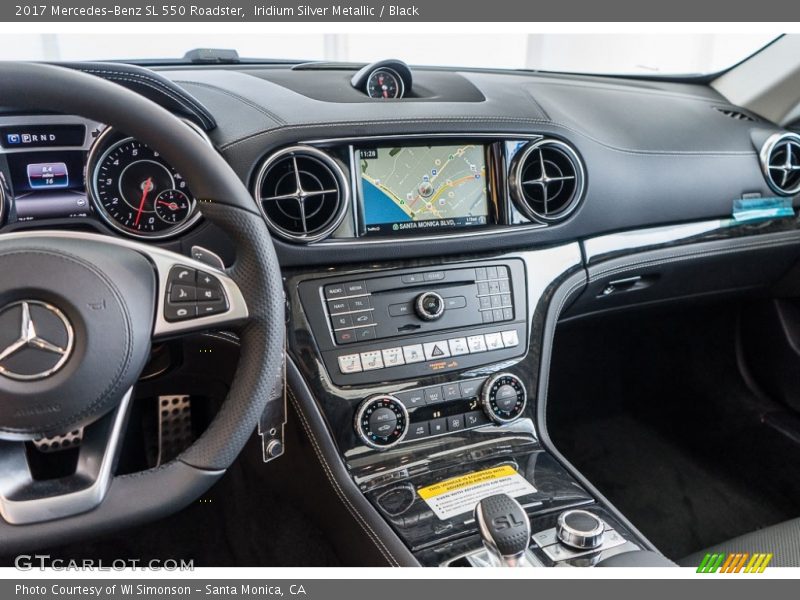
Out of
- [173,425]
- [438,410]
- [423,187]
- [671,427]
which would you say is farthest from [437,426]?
[671,427]

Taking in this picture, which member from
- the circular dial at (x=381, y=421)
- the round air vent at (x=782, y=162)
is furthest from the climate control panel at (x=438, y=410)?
the round air vent at (x=782, y=162)

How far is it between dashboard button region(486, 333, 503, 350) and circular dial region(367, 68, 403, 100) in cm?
53

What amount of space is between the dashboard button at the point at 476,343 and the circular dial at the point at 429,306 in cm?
9

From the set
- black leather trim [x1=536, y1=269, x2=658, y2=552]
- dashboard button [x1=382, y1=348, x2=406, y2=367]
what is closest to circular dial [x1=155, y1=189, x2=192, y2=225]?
dashboard button [x1=382, y1=348, x2=406, y2=367]

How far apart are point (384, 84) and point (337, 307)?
1.63 feet

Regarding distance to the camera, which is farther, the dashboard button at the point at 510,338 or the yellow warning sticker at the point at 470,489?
the dashboard button at the point at 510,338

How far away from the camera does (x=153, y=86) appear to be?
3.61ft

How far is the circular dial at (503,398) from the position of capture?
4.60 feet

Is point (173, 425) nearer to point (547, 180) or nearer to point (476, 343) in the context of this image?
point (476, 343)

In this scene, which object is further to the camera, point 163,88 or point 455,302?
point 455,302

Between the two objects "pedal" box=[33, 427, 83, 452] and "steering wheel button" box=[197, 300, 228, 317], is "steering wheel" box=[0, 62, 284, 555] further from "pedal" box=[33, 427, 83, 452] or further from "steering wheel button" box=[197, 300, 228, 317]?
"pedal" box=[33, 427, 83, 452]

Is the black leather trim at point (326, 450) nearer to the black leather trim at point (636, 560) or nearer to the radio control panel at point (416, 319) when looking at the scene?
the radio control panel at point (416, 319)

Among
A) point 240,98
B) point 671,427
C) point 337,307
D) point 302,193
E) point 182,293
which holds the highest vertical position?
point 240,98

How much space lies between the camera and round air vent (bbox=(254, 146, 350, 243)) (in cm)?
125
